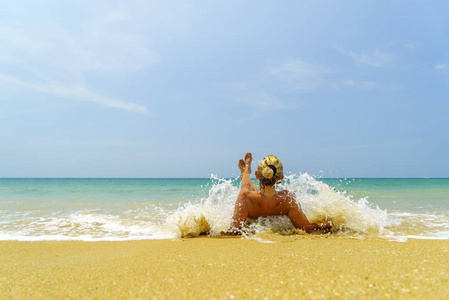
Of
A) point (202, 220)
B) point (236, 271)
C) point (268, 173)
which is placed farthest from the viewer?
point (202, 220)

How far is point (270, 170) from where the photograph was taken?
4.50 metres

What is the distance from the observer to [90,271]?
2.70 meters

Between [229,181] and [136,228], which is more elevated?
[229,181]

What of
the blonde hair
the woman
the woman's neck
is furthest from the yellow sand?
the blonde hair

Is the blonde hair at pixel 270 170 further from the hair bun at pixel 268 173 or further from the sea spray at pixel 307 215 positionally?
the sea spray at pixel 307 215

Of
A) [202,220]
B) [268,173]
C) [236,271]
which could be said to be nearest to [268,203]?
[268,173]

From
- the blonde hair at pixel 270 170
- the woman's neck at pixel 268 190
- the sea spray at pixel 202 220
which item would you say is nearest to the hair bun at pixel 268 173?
the blonde hair at pixel 270 170

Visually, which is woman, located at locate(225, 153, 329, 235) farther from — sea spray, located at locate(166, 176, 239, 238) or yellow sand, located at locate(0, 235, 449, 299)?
yellow sand, located at locate(0, 235, 449, 299)

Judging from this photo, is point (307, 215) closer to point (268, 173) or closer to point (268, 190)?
point (268, 190)

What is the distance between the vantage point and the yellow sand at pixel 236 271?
1961 millimetres

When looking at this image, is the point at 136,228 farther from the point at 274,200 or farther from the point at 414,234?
the point at 414,234

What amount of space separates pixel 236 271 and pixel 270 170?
2258mm

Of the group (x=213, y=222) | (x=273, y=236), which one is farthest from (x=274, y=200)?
(x=213, y=222)

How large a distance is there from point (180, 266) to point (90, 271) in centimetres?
86
